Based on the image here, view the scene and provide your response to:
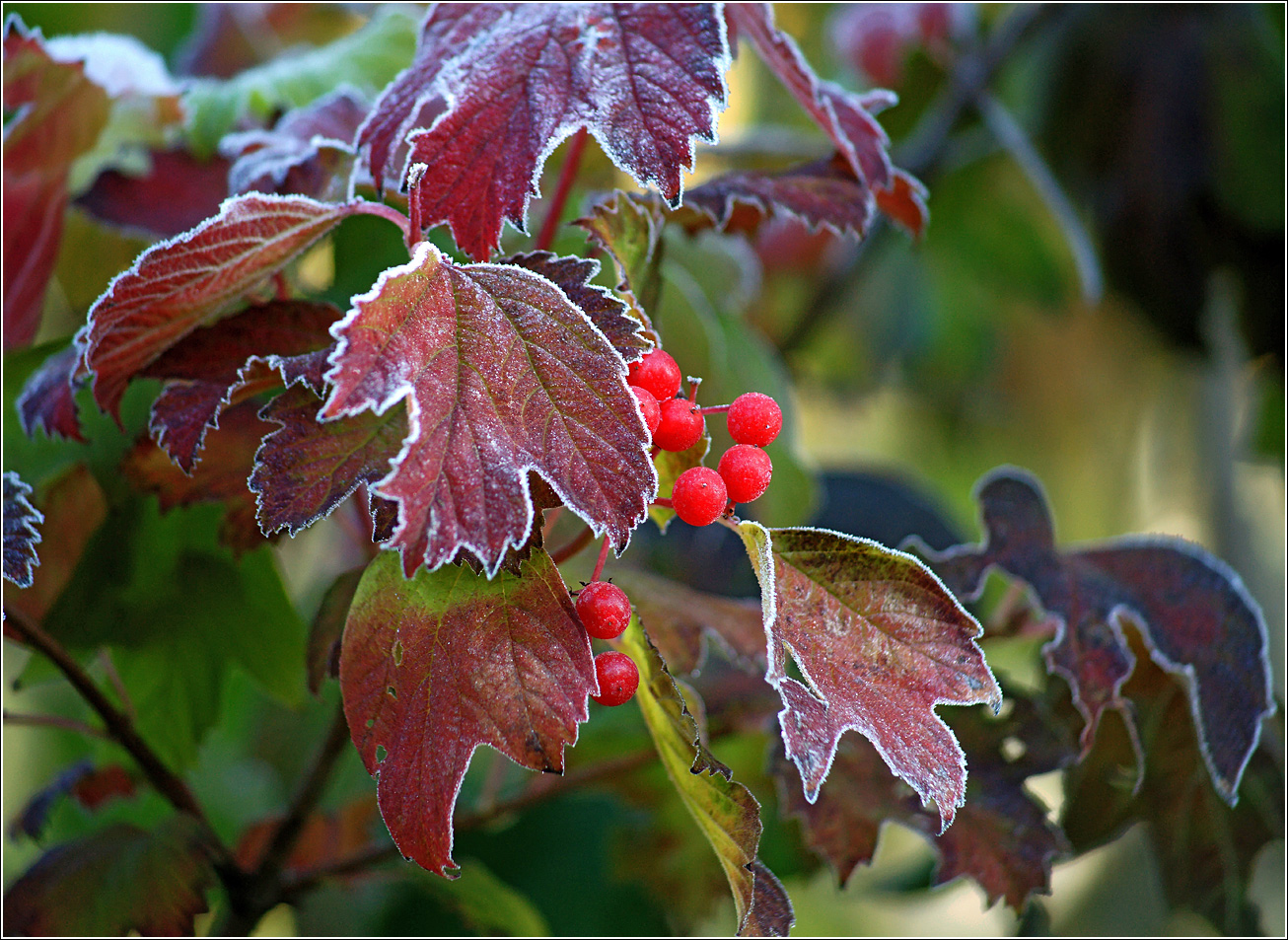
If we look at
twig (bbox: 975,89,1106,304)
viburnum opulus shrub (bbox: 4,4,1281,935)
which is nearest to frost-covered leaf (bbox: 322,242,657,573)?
viburnum opulus shrub (bbox: 4,4,1281,935)

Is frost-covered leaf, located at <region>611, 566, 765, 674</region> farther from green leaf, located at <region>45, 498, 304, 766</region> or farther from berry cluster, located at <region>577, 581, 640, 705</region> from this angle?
green leaf, located at <region>45, 498, 304, 766</region>

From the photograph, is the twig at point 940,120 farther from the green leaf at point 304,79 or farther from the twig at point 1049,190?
the green leaf at point 304,79

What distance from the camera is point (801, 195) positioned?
1.50 feet

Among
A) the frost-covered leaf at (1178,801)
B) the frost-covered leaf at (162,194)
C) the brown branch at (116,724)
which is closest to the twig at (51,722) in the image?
the brown branch at (116,724)

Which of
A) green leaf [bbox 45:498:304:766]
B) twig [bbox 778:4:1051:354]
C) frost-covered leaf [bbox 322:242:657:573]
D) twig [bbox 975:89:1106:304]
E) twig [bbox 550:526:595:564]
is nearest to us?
frost-covered leaf [bbox 322:242:657:573]

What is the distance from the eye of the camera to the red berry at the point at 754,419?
359 millimetres

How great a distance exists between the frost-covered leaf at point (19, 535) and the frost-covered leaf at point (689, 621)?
0.74ft

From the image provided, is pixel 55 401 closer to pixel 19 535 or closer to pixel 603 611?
pixel 19 535

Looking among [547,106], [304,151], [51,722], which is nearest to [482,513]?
[547,106]

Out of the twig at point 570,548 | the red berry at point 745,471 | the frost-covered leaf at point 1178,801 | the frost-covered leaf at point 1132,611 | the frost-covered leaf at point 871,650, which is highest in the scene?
the red berry at point 745,471

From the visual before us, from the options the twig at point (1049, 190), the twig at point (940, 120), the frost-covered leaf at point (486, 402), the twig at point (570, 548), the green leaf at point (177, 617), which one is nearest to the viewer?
the frost-covered leaf at point (486, 402)

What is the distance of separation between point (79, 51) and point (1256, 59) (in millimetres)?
873

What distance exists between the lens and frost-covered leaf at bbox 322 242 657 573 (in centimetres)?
29

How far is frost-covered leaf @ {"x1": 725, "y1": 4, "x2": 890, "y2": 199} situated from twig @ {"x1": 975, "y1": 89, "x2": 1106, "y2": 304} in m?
0.27
